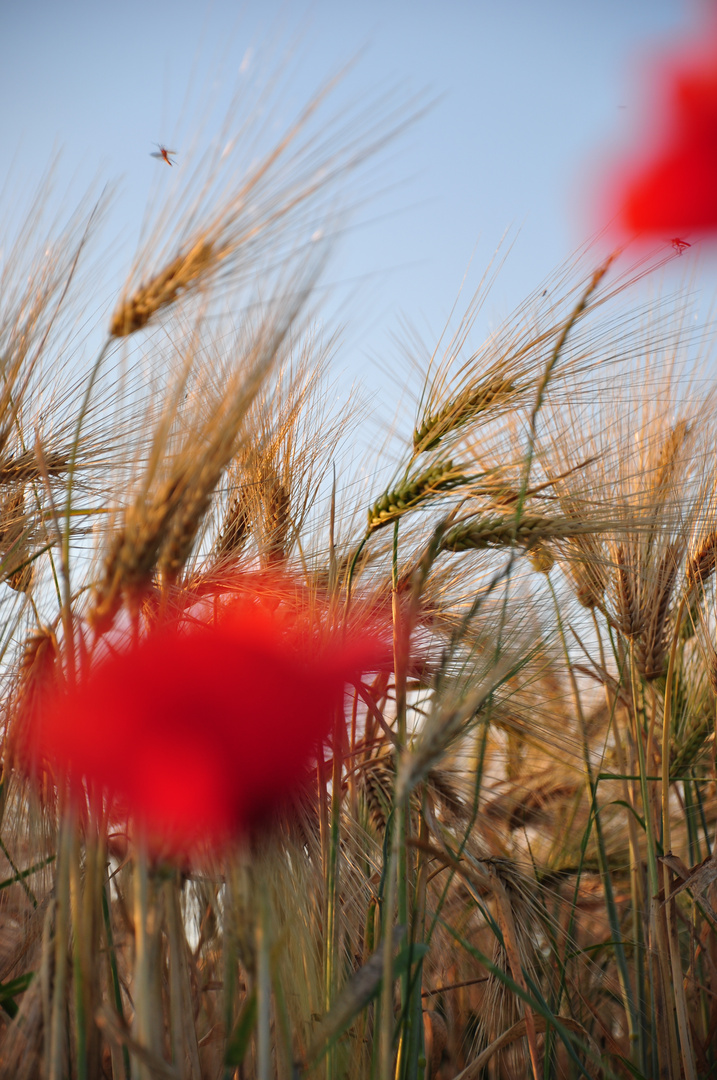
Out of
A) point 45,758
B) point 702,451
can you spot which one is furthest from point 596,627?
point 45,758

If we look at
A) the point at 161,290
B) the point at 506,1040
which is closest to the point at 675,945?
the point at 506,1040

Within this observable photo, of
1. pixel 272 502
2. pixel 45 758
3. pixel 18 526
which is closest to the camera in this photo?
pixel 45 758

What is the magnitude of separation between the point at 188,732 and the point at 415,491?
0.35 meters

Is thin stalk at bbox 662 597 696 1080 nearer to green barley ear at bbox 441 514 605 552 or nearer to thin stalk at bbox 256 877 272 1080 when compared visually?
green barley ear at bbox 441 514 605 552

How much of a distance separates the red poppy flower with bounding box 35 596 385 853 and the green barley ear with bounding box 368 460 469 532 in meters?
0.20

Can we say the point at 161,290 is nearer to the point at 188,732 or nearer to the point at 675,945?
the point at 188,732

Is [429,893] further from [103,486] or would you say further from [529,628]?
[103,486]

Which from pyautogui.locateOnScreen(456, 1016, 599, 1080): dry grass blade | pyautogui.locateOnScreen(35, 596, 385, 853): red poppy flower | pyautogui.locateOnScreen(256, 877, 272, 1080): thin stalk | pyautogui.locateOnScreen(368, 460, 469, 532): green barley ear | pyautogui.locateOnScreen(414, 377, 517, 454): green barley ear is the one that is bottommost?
pyautogui.locateOnScreen(456, 1016, 599, 1080): dry grass blade

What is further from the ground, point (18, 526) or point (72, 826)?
point (18, 526)

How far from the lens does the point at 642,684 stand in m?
1.27

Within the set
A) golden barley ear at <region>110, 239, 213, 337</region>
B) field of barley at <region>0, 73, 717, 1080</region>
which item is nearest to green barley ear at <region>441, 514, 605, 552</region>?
field of barley at <region>0, 73, 717, 1080</region>

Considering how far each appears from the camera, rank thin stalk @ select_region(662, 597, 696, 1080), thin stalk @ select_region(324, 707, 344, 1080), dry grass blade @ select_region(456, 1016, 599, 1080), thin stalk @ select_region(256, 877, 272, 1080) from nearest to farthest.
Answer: thin stalk @ select_region(256, 877, 272, 1080) < thin stalk @ select_region(324, 707, 344, 1080) < dry grass blade @ select_region(456, 1016, 599, 1080) < thin stalk @ select_region(662, 597, 696, 1080)

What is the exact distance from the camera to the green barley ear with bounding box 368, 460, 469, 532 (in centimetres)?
78

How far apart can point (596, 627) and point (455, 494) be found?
24.3 inches
